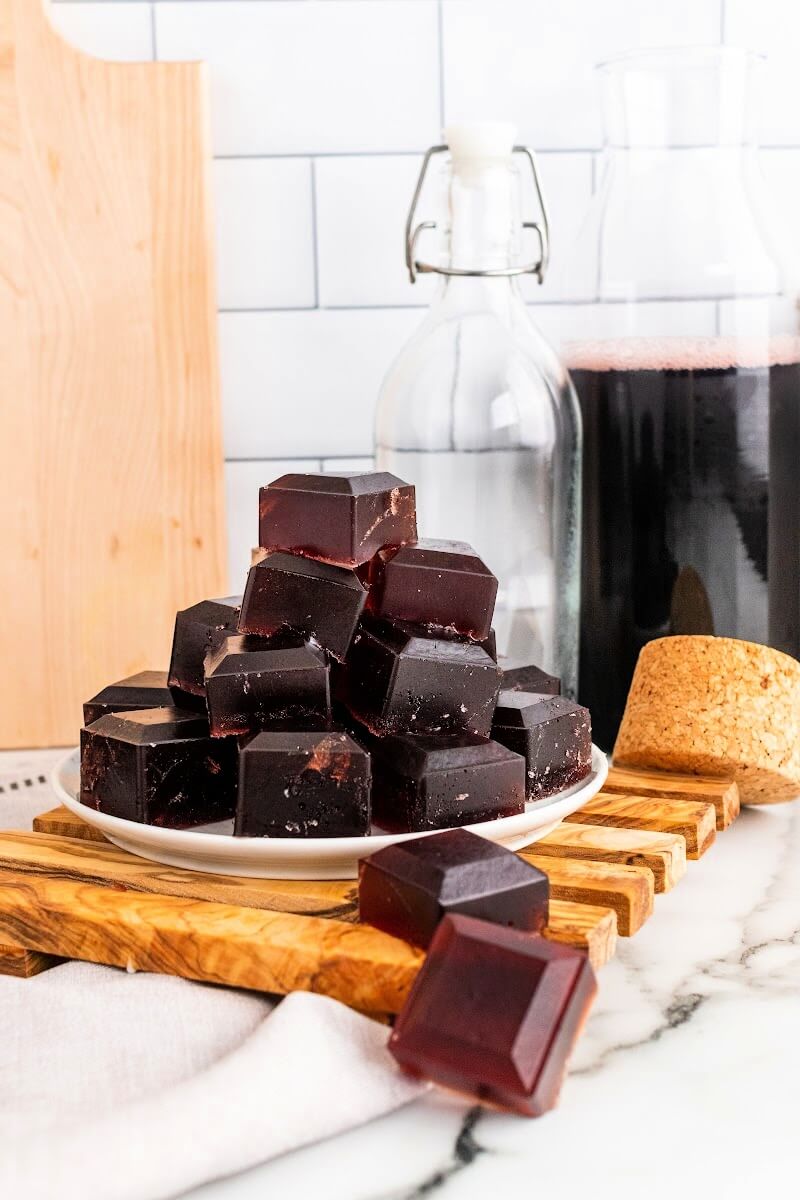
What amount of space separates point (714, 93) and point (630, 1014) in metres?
0.74

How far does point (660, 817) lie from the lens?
88cm

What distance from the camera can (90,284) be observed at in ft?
4.10

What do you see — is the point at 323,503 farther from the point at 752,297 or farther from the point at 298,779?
the point at 752,297

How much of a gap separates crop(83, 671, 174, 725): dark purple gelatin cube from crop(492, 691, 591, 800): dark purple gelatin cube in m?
0.22

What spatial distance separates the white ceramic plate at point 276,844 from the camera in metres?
0.72

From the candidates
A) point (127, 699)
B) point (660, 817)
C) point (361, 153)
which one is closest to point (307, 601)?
point (127, 699)

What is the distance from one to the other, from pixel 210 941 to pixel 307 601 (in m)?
0.21

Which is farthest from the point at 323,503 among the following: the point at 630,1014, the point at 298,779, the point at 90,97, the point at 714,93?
the point at 90,97

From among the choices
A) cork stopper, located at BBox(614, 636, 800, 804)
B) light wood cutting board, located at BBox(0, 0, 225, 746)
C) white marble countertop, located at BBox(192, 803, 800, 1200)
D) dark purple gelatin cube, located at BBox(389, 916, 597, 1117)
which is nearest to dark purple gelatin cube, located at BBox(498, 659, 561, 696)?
cork stopper, located at BBox(614, 636, 800, 804)

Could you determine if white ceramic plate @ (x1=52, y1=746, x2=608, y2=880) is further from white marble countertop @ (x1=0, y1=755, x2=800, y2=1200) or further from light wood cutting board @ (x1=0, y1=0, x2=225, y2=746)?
light wood cutting board @ (x1=0, y1=0, x2=225, y2=746)

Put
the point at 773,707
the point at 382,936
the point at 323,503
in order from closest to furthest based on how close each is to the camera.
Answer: the point at 382,936 → the point at 323,503 → the point at 773,707

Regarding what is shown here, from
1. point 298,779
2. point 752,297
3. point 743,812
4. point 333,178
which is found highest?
point 333,178

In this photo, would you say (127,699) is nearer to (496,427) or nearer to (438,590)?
(438,590)

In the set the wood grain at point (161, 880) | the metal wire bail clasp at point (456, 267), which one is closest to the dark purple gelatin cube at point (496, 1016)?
the wood grain at point (161, 880)
